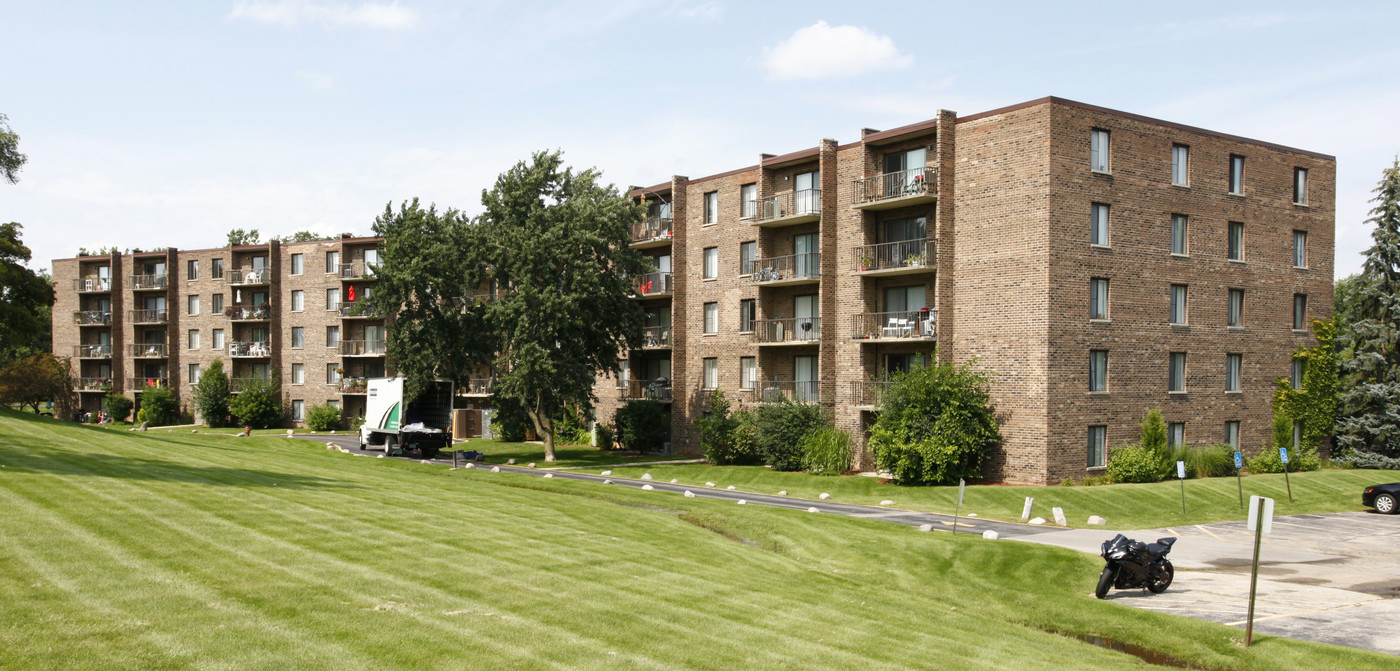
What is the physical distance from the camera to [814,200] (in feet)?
144

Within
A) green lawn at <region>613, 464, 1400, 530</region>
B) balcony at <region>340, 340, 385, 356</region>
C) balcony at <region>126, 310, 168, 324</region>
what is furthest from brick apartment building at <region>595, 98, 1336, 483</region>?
balcony at <region>126, 310, 168, 324</region>

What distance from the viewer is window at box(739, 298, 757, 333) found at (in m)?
47.6

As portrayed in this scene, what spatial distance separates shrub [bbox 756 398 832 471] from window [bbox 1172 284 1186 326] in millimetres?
14310

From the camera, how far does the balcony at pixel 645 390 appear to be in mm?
52906

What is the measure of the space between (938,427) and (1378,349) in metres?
23.3

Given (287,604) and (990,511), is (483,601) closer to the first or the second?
(287,604)

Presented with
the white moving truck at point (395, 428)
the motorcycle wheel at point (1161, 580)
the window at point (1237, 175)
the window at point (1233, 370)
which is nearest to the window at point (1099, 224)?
the window at point (1237, 175)

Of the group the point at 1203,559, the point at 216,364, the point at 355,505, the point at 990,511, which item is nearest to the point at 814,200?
the point at 990,511

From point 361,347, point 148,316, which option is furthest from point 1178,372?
point 148,316

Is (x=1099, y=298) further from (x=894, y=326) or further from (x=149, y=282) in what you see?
(x=149, y=282)

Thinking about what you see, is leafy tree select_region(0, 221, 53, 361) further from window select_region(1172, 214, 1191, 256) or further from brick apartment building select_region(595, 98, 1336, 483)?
window select_region(1172, 214, 1191, 256)

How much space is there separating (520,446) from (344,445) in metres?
10.1

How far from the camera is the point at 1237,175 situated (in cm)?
4075

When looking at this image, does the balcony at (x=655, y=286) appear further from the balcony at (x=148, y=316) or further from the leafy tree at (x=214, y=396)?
the balcony at (x=148, y=316)
